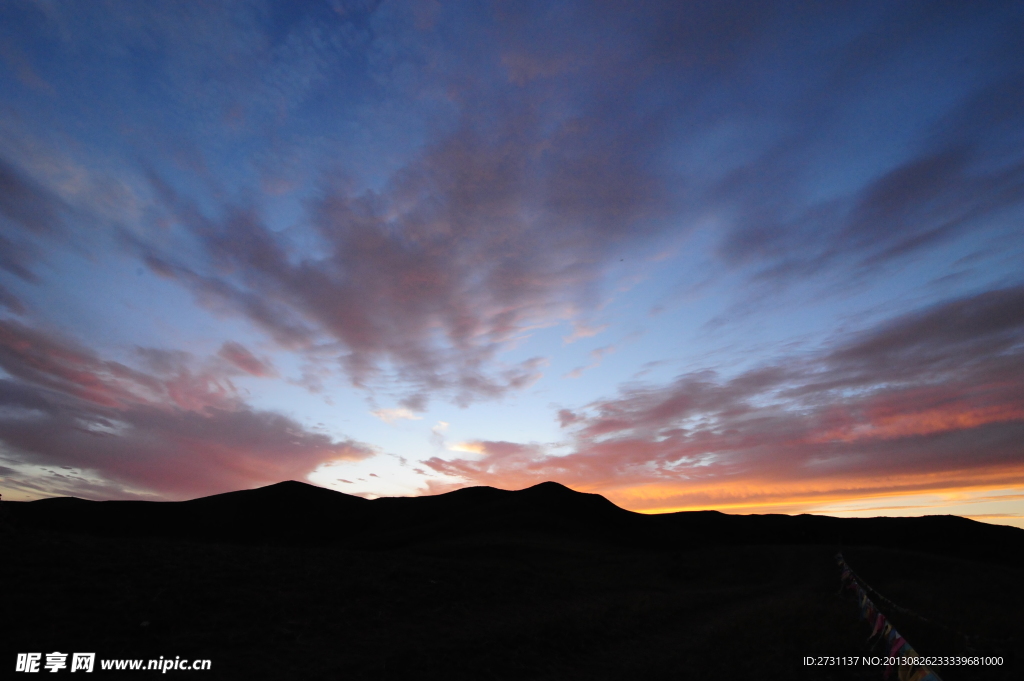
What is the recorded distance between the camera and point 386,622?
16172mm

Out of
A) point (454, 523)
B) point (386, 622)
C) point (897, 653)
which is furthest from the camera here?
point (454, 523)

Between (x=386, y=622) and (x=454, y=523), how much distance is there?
8309 cm

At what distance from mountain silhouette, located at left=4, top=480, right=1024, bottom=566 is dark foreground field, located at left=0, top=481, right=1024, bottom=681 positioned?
182 feet

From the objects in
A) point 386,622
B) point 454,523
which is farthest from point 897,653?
point 454,523

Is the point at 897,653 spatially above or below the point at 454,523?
above

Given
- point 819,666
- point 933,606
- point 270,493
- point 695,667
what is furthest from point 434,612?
point 270,493

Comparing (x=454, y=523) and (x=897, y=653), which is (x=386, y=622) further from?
(x=454, y=523)

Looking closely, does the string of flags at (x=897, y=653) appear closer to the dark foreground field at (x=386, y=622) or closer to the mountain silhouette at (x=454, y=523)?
the dark foreground field at (x=386, y=622)

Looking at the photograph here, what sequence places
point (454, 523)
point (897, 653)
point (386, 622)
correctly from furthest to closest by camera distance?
point (454, 523), point (386, 622), point (897, 653)

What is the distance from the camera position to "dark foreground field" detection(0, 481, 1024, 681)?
1162cm

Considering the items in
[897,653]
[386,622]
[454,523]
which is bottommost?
[454,523]

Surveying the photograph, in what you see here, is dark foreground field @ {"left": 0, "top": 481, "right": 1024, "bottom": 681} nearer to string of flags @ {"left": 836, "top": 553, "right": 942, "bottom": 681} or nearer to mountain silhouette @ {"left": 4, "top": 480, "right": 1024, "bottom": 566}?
string of flags @ {"left": 836, "top": 553, "right": 942, "bottom": 681}

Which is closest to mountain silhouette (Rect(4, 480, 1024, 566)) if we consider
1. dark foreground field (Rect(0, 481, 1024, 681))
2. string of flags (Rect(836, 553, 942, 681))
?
dark foreground field (Rect(0, 481, 1024, 681))

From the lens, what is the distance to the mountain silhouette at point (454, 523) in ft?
292
